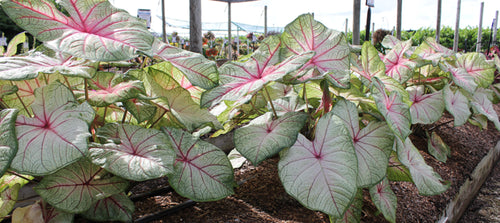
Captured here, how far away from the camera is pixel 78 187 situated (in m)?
0.78

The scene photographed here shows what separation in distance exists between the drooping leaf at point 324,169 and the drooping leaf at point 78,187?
388mm

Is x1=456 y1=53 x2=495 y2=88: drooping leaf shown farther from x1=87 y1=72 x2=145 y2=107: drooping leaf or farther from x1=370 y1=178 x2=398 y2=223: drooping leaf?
x1=87 y1=72 x2=145 y2=107: drooping leaf

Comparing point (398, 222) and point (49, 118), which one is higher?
point (49, 118)

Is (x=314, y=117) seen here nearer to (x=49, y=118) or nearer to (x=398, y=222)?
(x=398, y=222)

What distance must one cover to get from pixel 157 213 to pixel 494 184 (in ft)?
7.84

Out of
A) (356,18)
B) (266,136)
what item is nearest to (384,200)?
(266,136)

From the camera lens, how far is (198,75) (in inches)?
33.4

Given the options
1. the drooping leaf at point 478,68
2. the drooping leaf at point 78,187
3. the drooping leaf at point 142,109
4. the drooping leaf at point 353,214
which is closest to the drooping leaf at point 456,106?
the drooping leaf at point 478,68

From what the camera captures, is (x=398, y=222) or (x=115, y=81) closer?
(x=115, y=81)

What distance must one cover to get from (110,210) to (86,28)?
418mm

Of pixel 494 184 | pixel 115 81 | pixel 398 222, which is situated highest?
pixel 115 81

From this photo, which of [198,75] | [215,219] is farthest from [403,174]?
[198,75]

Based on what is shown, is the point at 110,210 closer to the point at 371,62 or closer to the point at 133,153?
the point at 133,153

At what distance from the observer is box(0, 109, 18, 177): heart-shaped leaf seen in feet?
2.03
